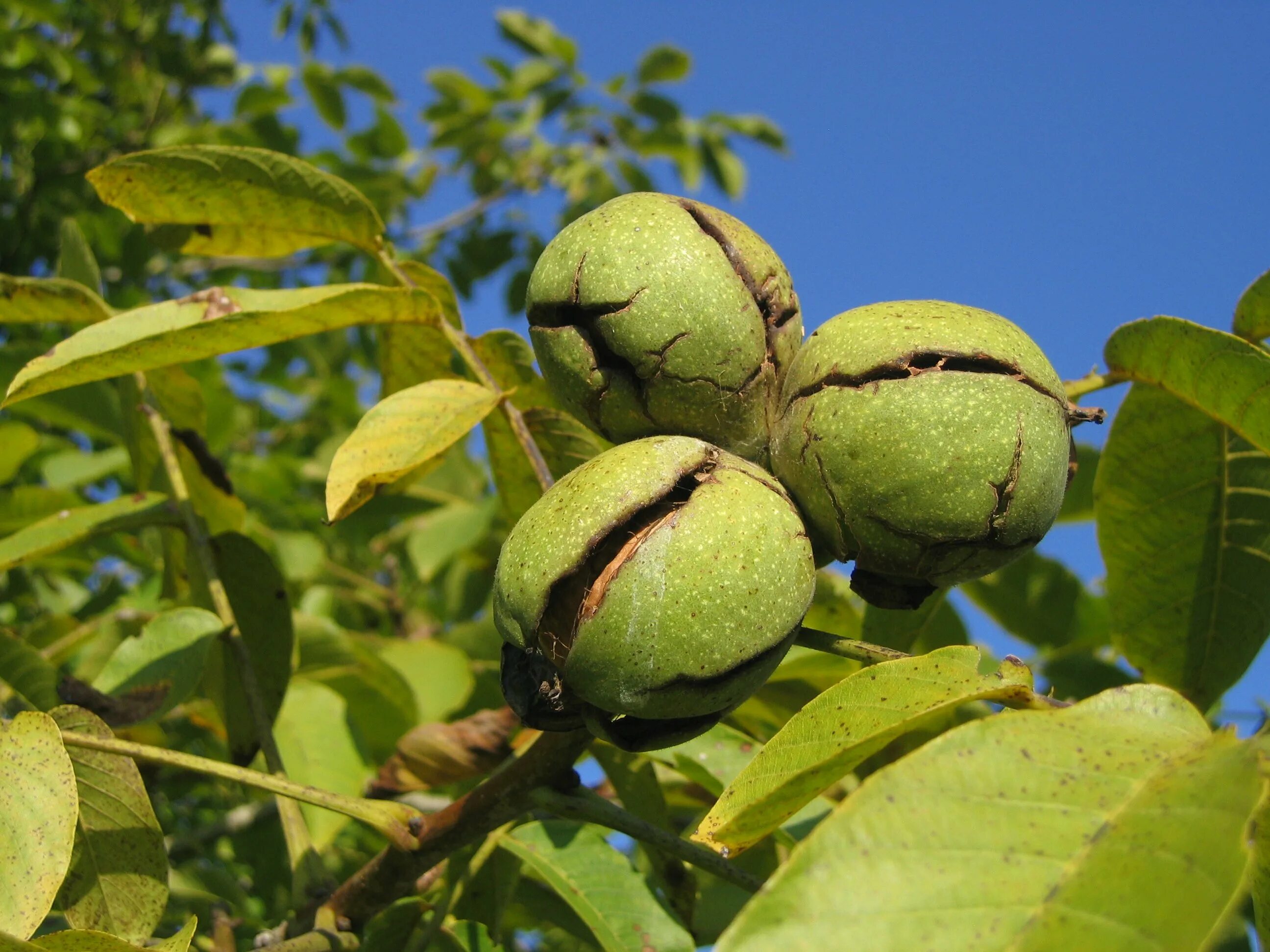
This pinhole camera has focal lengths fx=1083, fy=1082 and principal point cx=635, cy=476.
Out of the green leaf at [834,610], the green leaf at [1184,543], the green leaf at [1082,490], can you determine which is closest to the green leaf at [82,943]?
the green leaf at [834,610]

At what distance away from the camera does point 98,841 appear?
154cm

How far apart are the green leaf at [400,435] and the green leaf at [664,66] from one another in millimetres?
4269

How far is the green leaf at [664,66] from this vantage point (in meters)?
5.43

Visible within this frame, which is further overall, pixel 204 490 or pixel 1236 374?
pixel 204 490

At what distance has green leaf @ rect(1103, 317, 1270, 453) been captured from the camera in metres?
1.38

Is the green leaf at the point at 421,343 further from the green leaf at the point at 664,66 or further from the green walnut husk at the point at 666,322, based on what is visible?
the green leaf at the point at 664,66

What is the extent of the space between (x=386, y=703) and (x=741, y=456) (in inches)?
57.4

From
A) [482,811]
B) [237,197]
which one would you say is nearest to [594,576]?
[482,811]

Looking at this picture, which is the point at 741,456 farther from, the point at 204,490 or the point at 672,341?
the point at 204,490

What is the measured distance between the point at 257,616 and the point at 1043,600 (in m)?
1.96

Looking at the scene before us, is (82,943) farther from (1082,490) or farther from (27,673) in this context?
(1082,490)

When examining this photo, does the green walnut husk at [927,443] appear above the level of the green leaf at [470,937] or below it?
above

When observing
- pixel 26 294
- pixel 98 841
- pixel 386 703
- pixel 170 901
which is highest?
pixel 26 294

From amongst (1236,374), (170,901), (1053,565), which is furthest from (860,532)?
(170,901)
